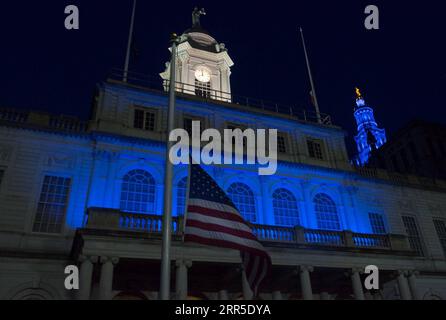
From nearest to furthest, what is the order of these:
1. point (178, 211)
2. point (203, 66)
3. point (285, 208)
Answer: point (178, 211)
point (285, 208)
point (203, 66)

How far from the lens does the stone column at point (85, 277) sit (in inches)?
590

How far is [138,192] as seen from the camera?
2045 cm

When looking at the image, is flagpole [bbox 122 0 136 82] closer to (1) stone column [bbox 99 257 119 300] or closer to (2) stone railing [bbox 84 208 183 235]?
(2) stone railing [bbox 84 208 183 235]

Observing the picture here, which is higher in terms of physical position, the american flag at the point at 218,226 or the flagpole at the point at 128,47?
the flagpole at the point at 128,47

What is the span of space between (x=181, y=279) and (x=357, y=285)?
899 cm

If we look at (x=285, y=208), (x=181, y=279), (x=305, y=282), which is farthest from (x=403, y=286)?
(x=181, y=279)

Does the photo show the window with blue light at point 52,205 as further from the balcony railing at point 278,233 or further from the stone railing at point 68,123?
the stone railing at point 68,123

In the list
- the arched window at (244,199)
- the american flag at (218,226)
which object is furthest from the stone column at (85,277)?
the arched window at (244,199)

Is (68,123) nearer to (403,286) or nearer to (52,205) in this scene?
(52,205)

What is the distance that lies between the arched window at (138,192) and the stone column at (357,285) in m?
10.7

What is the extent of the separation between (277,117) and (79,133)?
12.6 metres

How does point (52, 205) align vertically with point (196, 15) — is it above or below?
below

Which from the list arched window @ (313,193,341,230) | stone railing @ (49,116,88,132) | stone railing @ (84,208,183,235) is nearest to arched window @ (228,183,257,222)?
arched window @ (313,193,341,230)

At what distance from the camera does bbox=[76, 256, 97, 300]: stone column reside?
14974mm
